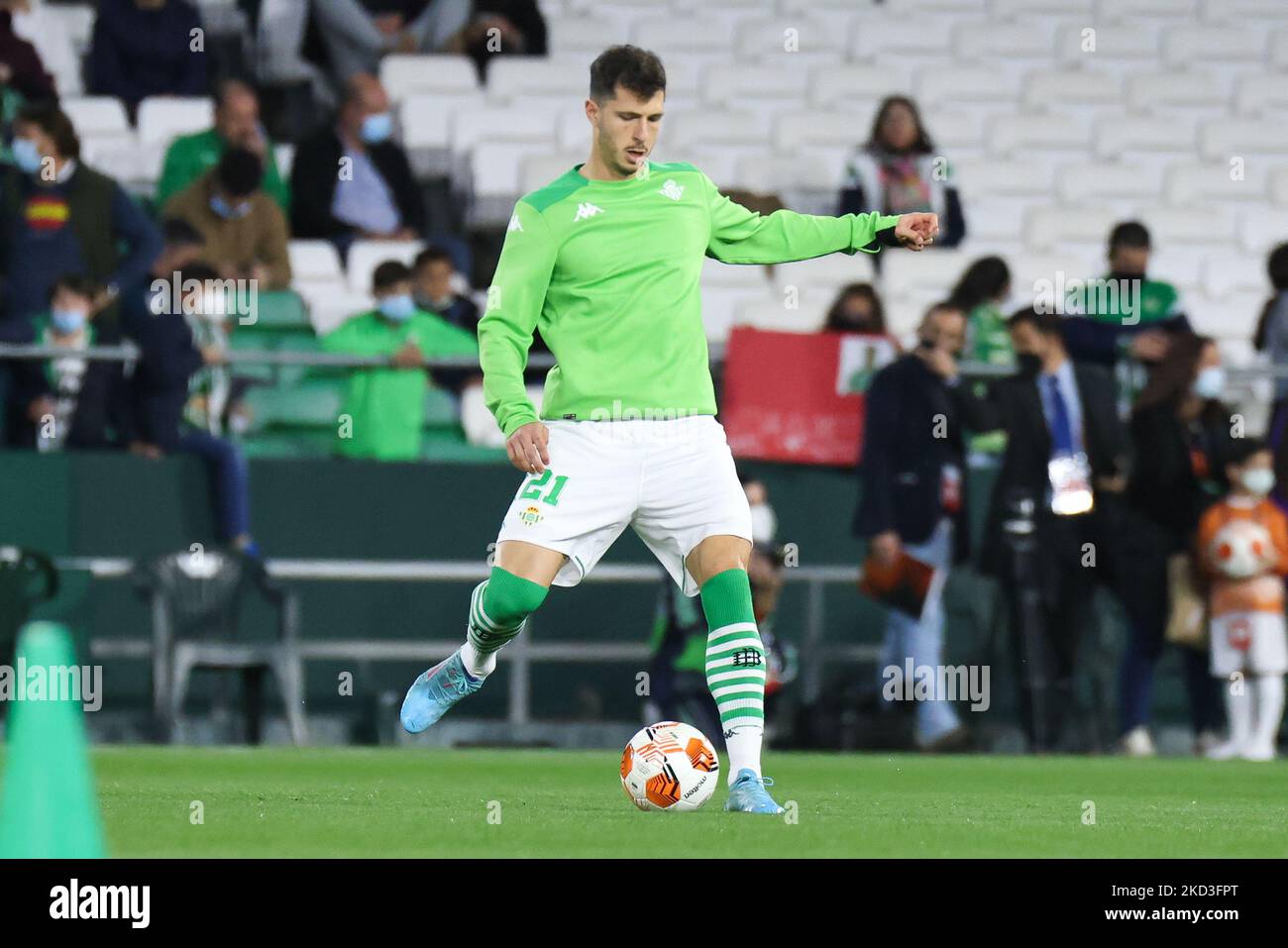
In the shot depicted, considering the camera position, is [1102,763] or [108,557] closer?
[1102,763]

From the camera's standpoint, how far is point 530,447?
8.10m

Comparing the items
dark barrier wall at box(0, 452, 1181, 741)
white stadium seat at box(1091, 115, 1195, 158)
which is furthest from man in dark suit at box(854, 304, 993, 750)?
white stadium seat at box(1091, 115, 1195, 158)

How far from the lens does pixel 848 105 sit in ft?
62.2

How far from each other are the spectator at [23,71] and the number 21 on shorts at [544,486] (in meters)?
9.03

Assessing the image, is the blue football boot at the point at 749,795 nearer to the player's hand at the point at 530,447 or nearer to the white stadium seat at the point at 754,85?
the player's hand at the point at 530,447

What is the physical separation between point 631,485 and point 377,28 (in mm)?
10859

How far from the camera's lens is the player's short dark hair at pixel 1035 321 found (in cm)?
1411

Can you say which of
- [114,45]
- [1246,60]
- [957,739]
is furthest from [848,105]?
[957,739]

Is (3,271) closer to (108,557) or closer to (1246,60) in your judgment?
(108,557)

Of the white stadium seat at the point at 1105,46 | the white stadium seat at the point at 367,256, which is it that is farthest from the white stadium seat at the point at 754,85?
the white stadium seat at the point at 367,256

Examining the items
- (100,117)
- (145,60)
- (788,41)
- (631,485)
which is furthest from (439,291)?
(631,485)

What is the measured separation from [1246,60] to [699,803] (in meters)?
13.4

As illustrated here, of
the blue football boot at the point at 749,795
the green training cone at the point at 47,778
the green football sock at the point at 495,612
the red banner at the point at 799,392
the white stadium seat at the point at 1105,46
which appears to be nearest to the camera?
the green training cone at the point at 47,778
